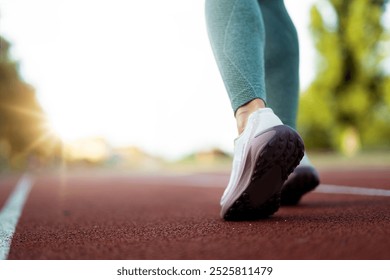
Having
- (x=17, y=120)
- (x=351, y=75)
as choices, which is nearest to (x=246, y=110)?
(x=351, y=75)

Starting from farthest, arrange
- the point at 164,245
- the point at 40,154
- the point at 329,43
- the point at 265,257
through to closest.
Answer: the point at 40,154
the point at 329,43
the point at 164,245
the point at 265,257

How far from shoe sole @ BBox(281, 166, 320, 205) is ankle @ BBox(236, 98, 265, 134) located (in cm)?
44

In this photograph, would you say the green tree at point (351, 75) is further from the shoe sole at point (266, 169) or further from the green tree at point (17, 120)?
the shoe sole at point (266, 169)

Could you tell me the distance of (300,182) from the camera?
1.75m

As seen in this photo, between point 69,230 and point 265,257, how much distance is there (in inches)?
29.0

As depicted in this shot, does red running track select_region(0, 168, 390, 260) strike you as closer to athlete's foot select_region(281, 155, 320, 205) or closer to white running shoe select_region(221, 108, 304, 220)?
white running shoe select_region(221, 108, 304, 220)

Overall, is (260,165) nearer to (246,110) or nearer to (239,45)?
(246,110)

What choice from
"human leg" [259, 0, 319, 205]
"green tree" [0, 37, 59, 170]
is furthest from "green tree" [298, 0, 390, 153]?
"human leg" [259, 0, 319, 205]

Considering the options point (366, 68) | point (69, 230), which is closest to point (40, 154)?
point (366, 68)

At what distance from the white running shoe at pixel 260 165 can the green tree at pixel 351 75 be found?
15.6 metres

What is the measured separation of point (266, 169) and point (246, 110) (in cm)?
22

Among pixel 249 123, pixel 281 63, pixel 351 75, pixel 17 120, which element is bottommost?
pixel 17 120

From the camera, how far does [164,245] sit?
1.04 metres
